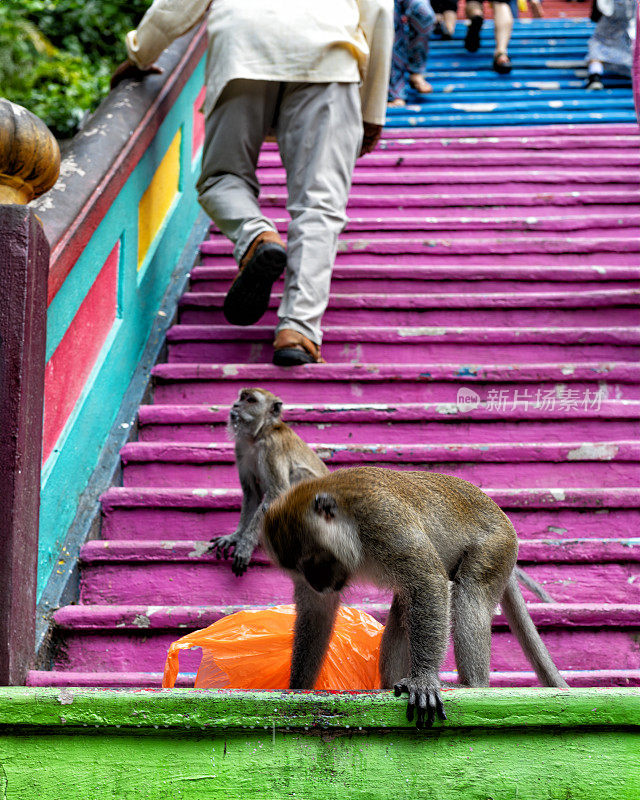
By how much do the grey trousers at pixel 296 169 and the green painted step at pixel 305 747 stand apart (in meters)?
2.72

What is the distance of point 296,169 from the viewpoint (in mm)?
4672

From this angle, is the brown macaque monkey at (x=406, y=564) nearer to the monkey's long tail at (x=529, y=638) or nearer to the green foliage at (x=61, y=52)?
the monkey's long tail at (x=529, y=638)

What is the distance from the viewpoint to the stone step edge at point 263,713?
1837mm

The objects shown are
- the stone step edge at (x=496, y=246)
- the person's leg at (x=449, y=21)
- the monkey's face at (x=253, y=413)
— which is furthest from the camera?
the person's leg at (x=449, y=21)

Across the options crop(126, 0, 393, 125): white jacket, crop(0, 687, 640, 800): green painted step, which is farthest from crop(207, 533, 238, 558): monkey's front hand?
crop(126, 0, 393, 125): white jacket

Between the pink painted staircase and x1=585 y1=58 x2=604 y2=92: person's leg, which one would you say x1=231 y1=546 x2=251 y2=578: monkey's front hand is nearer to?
the pink painted staircase

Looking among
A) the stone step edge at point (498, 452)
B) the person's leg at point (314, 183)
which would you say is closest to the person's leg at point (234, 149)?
the person's leg at point (314, 183)

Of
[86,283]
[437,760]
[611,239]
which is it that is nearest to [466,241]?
[611,239]

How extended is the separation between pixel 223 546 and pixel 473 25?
8090mm

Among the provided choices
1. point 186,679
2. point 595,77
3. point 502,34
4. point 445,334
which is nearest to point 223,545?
point 186,679

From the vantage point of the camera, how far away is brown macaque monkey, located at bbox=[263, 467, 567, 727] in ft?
7.16

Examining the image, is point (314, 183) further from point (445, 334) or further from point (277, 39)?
point (445, 334)

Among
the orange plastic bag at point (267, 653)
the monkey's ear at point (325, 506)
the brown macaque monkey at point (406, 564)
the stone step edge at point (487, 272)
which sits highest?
the monkey's ear at point (325, 506)

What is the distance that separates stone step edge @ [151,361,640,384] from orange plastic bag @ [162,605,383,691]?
170 cm
